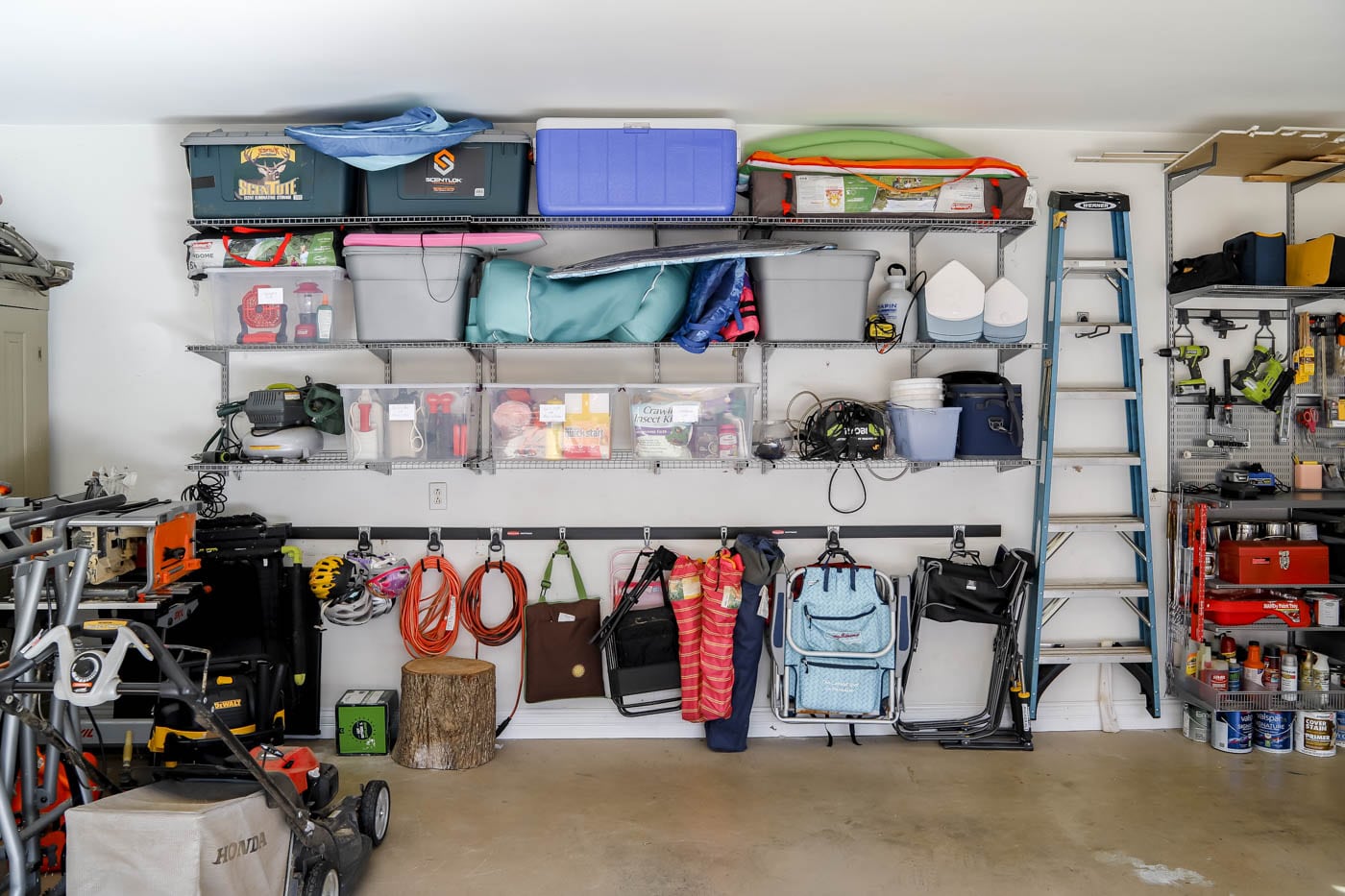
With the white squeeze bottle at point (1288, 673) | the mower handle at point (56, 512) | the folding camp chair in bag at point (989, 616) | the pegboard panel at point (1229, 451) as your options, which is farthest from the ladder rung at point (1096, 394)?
the mower handle at point (56, 512)

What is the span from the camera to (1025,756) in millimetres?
3615

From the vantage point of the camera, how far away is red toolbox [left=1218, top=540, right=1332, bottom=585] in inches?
143

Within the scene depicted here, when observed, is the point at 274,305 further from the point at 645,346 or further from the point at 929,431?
the point at 929,431

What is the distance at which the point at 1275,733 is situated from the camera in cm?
367

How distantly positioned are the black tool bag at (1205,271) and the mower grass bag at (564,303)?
2.36m

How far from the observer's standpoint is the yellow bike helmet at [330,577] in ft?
11.3

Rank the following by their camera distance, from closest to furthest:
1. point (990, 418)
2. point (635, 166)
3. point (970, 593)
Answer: point (635, 166), point (990, 418), point (970, 593)

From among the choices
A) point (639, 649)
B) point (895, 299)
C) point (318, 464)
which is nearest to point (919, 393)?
point (895, 299)

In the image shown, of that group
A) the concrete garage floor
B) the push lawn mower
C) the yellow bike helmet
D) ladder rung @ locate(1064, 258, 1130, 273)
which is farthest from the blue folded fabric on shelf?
ladder rung @ locate(1064, 258, 1130, 273)

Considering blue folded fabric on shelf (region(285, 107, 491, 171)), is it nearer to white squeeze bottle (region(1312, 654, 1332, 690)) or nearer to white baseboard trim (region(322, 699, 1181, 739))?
white baseboard trim (region(322, 699, 1181, 739))

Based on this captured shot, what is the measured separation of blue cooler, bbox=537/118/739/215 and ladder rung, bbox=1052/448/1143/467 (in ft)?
6.25

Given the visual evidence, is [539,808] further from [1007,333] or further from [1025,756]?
[1007,333]

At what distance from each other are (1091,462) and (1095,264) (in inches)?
35.4

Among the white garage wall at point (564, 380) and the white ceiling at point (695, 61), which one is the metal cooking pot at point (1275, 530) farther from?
the white ceiling at point (695, 61)
